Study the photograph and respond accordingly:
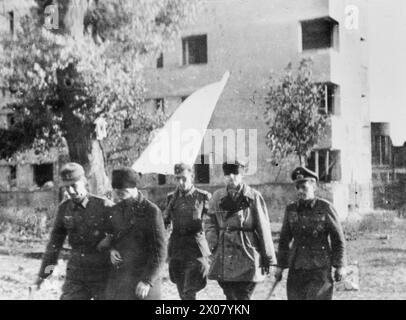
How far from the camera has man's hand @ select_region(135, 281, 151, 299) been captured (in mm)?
4137

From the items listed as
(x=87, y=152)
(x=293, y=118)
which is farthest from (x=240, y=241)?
(x=293, y=118)

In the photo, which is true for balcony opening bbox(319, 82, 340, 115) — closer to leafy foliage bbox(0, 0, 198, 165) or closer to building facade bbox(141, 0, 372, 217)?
building facade bbox(141, 0, 372, 217)

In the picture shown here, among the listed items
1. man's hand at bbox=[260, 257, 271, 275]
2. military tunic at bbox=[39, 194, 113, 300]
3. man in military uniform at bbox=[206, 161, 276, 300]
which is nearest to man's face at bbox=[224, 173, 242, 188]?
man in military uniform at bbox=[206, 161, 276, 300]

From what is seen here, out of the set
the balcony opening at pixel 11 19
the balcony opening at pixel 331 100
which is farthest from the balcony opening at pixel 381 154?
the balcony opening at pixel 11 19

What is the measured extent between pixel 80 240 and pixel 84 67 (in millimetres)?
4195

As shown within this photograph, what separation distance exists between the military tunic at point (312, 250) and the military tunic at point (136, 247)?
1152mm

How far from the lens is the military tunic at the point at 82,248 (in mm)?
4438

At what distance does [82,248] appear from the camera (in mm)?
4512

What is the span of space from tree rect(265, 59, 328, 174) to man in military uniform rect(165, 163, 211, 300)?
13.2ft

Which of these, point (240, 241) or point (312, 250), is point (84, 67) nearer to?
point (240, 241)

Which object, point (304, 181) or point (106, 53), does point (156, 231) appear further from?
point (106, 53)

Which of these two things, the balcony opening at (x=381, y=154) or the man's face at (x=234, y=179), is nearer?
the man's face at (x=234, y=179)

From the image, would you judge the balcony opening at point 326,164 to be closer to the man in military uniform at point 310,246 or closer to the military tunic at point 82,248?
the man in military uniform at point 310,246

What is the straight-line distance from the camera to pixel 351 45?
1019cm
